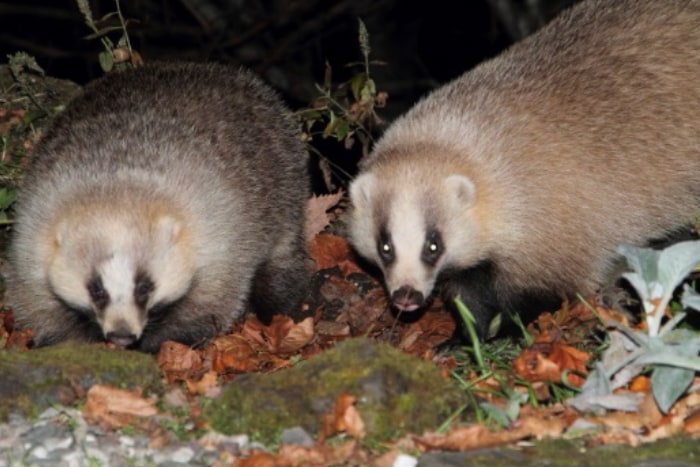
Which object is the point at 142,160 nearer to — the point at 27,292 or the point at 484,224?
the point at 27,292

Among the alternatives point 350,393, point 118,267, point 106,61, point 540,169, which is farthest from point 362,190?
point 106,61

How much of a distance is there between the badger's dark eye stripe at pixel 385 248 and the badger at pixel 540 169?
→ 0.05 feet

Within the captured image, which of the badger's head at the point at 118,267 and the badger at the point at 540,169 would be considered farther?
the badger at the point at 540,169

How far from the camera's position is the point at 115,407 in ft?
19.5

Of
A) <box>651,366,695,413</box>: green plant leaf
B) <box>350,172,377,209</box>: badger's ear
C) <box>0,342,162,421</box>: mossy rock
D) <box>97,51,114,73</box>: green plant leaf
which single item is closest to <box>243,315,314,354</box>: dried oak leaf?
<box>350,172,377,209</box>: badger's ear

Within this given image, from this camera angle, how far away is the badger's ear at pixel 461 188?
796 centimetres

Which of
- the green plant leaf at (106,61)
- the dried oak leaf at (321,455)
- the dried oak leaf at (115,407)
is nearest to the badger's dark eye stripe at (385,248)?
the dried oak leaf at (115,407)

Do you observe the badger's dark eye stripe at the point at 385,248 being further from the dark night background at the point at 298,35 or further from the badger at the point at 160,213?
the dark night background at the point at 298,35

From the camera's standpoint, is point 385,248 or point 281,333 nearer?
point 385,248

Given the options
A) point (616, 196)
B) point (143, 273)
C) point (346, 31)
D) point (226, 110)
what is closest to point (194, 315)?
point (143, 273)

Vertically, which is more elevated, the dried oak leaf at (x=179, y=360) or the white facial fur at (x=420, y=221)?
the white facial fur at (x=420, y=221)

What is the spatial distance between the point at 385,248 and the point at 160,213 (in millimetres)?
1486

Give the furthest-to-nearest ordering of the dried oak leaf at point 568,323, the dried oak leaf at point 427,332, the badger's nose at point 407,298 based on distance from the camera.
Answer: the dried oak leaf at point 427,332
the badger's nose at point 407,298
the dried oak leaf at point 568,323

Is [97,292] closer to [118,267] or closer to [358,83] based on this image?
[118,267]
